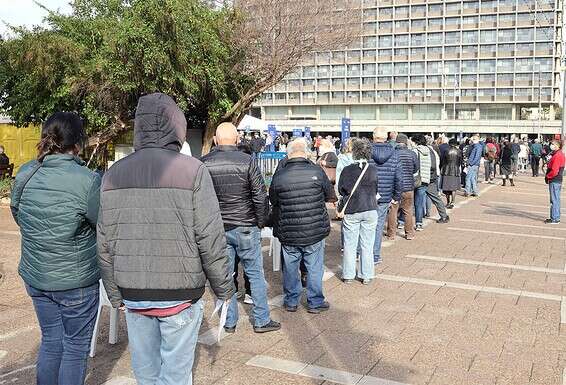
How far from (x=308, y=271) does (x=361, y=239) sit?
4.36 ft

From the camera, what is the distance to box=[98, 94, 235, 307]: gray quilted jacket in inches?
97.4

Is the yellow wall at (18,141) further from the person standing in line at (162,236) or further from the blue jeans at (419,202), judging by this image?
the person standing in line at (162,236)

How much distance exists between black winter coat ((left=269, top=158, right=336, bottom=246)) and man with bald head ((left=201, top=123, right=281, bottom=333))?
457 mm

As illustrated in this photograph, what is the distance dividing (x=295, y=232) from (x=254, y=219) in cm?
58

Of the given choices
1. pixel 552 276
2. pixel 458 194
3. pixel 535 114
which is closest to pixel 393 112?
pixel 535 114

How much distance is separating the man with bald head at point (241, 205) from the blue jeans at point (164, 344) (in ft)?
7.00

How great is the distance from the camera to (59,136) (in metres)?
2.97

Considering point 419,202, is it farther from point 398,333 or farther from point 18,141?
point 18,141

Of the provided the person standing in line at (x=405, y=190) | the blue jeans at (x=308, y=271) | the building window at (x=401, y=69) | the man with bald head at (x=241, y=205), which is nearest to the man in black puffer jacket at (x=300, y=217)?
the blue jeans at (x=308, y=271)

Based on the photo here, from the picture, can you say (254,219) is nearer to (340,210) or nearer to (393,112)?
(340,210)

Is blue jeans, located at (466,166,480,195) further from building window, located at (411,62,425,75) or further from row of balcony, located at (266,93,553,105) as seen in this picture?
building window, located at (411,62,425,75)

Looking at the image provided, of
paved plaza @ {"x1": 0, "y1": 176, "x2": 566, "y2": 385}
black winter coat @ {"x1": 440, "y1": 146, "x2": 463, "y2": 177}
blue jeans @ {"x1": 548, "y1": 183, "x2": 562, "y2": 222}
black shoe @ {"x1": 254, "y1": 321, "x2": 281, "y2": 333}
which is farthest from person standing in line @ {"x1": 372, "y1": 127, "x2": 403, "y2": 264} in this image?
black winter coat @ {"x1": 440, "y1": 146, "x2": 463, "y2": 177}

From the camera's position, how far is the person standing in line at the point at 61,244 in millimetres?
2891

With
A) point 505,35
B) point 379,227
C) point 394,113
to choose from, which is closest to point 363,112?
point 394,113
